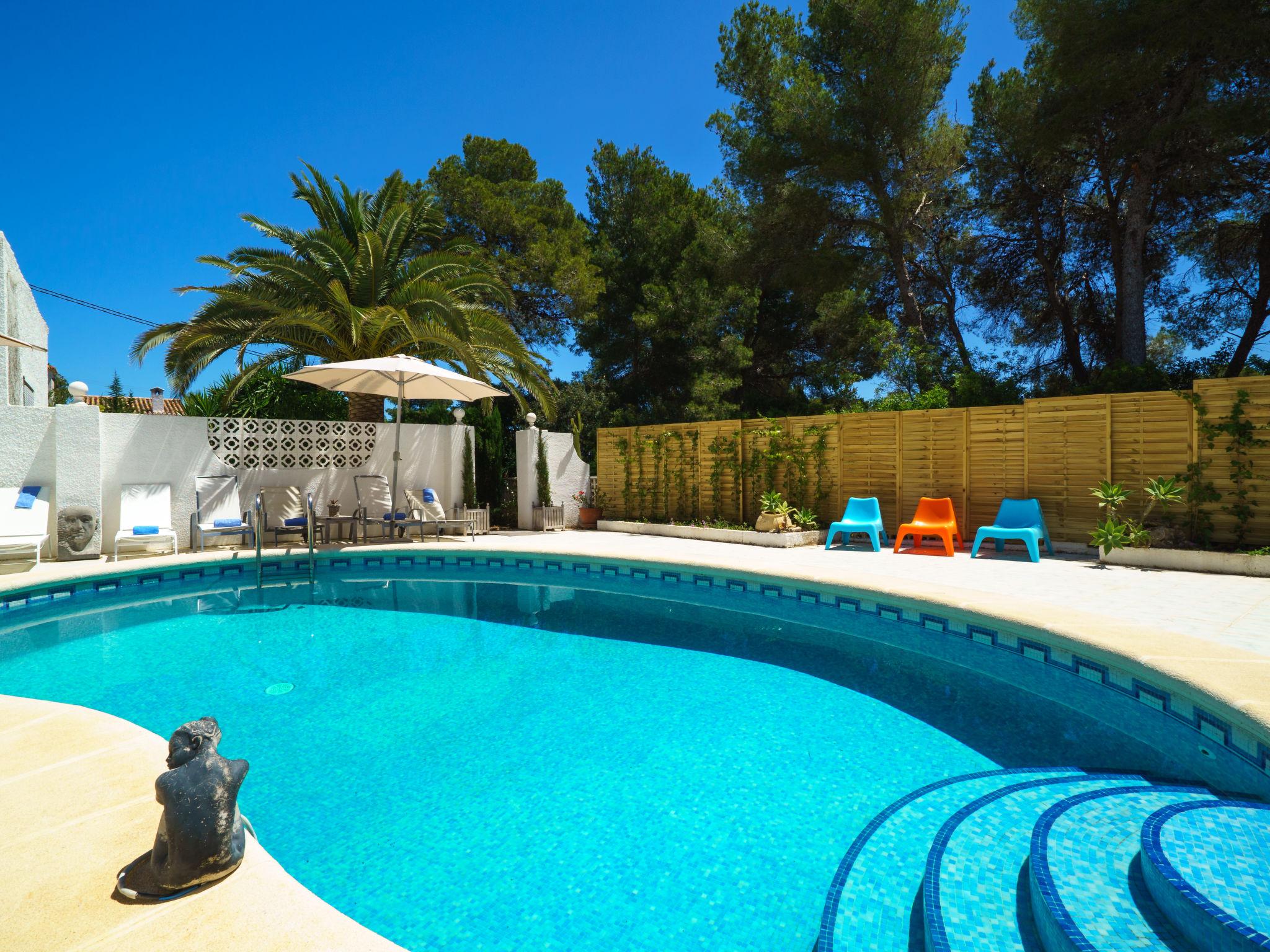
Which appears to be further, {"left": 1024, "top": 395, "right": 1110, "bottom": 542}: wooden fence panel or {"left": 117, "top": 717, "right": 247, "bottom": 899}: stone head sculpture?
{"left": 1024, "top": 395, "right": 1110, "bottom": 542}: wooden fence panel

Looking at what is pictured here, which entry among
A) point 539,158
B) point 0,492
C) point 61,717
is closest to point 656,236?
point 539,158

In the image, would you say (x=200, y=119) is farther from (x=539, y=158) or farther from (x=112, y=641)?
(x=112, y=641)

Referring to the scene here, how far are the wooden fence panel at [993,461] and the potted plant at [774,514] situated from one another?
8.15ft

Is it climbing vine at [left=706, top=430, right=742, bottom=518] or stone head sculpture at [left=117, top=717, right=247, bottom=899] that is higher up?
climbing vine at [left=706, top=430, right=742, bottom=518]

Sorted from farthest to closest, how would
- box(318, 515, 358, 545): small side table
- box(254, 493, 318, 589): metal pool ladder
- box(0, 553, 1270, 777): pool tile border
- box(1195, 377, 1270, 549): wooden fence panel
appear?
box(318, 515, 358, 545): small side table
box(254, 493, 318, 589): metal pool ladder
box(1195, 377, 1270, 549): wooden fence panel
box(0, 553, 1270, 777): pool tile border

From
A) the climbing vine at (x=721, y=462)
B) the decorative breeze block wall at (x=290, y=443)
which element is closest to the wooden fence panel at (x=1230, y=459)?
the climbing vine at (x=721, y=462)

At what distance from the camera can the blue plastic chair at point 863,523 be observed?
9086mm

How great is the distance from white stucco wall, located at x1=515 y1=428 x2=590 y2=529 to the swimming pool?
233 inches

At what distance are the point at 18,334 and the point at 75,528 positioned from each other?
7154mm

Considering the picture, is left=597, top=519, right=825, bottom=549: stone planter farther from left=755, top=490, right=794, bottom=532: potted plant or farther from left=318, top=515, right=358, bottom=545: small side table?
left=318, top=515, right=358, bottom=545: small side table

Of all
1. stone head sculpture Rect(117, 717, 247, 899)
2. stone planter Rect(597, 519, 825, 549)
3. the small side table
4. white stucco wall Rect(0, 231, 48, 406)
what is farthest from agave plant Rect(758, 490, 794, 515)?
white stucco wall Rect(0, 231, 48, 406)

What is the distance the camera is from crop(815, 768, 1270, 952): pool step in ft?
5.61

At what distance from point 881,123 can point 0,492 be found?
605 inches

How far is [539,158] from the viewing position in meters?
18.9
